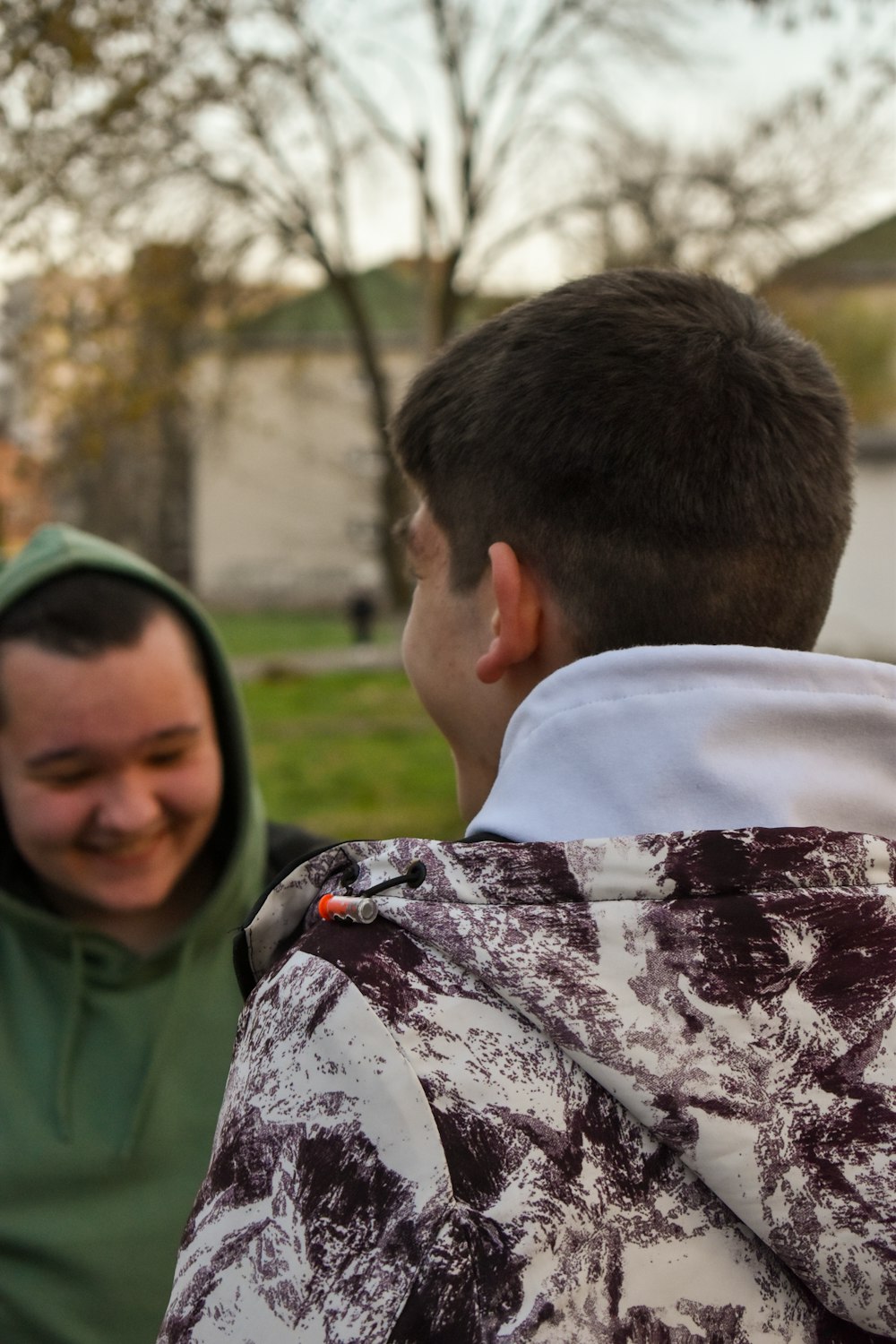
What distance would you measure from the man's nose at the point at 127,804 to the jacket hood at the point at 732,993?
151 centimetres

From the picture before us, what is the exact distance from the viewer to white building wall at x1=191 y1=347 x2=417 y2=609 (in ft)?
113

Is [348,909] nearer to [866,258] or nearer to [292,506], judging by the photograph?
[292,506]

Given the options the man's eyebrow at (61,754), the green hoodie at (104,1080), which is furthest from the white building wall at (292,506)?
the man's eyebrow at (61,754)

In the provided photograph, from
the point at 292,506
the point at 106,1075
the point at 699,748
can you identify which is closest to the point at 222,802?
the point at 106,1075

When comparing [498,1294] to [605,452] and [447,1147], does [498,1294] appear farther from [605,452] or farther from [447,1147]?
[605,452]

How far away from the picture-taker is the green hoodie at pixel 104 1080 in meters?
2.14

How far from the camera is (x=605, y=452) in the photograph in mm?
1161

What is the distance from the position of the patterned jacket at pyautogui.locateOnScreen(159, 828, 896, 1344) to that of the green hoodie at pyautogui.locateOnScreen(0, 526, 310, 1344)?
4.22 feet

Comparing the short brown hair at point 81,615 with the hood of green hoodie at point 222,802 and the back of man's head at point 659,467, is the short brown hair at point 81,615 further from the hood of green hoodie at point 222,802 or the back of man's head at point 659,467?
the back of man's head at point 659,467

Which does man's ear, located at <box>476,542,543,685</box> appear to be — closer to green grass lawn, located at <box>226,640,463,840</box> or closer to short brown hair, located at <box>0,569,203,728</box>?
short brown hair, located at <box>0,569,203,728</box>

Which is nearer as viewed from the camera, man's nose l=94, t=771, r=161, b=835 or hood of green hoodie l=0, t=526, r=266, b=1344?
hood of green hoodie l=0, t=526, r=266, b=1344

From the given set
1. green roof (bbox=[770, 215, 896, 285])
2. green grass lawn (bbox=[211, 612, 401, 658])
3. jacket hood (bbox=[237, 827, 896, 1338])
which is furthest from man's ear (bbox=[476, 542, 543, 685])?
green roof (bbox=[770, 215, 896, 285])

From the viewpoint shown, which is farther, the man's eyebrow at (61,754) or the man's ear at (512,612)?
the man's eyebrow at (61,754)

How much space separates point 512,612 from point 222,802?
166cm
